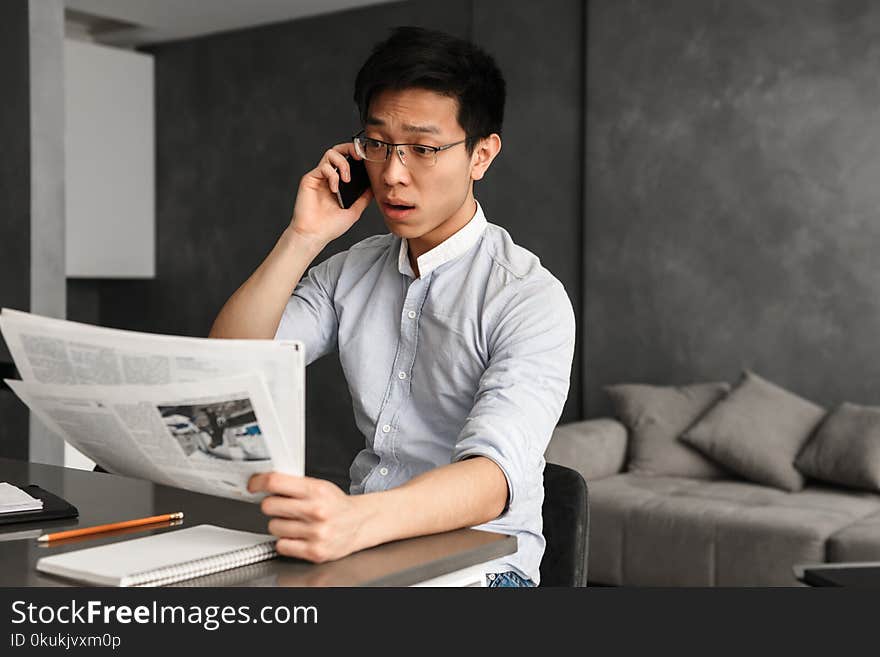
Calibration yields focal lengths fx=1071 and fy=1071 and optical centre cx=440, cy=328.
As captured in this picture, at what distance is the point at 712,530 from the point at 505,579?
2.39 meters

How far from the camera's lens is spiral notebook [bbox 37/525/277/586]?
3.49 ft

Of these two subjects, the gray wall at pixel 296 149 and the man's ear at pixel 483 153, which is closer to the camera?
the man's ear at pixel 483 153

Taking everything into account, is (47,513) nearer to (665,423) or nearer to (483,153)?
(483,153)

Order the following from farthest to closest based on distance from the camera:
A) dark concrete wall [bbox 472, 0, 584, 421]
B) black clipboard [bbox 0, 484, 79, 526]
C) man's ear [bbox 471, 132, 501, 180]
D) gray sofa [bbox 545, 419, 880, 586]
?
1. dark concrete wall [bbox 472, 0, 584, 421]
2. gray sofa [bbox 545, 419, 880, 586]
3. man's ear [bbox 471, 132, 501, 180]
4. black clipboard [bbox 0, 484, 79, 526]

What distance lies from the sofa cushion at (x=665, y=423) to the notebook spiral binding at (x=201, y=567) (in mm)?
3508

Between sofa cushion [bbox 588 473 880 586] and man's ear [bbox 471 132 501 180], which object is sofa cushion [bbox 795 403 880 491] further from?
man's ear [bbox 471 132 501 180]

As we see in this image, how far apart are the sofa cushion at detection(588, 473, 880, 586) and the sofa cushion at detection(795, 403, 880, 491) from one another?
70 mm

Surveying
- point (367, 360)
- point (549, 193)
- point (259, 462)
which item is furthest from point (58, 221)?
point (259, 462)

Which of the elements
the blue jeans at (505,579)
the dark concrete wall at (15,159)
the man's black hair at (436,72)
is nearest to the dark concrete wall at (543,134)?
the dark concrete wall at (15,159)

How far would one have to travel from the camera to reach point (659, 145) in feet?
16.5

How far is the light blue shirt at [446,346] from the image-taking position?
1573mm

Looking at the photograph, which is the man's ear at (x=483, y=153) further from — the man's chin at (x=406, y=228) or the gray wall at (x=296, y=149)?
the gray wall at (x=296, y=149)

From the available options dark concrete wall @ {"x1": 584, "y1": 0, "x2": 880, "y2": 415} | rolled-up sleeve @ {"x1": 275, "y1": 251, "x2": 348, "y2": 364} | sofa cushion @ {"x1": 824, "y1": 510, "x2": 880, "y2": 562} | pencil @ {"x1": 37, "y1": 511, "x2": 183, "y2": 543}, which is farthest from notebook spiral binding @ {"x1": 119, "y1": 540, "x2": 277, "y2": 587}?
dark concrete wall @ {"x1": 584, "y1": 0, "x2": 880, "y2": 415}

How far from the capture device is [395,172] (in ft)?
5.66
